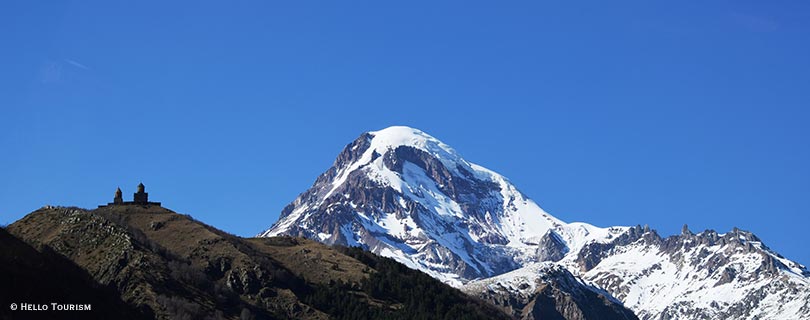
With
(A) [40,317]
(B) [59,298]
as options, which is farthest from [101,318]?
(A) [40,317]

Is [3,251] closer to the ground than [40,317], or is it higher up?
higher up

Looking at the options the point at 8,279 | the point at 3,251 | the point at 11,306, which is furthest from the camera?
the point at 3,251

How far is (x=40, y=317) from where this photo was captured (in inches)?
6718

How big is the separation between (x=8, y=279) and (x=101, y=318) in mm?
16392

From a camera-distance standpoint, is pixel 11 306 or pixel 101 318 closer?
pixel 11 306

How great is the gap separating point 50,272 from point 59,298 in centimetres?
1272

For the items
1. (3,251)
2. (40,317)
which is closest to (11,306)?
(40,317)

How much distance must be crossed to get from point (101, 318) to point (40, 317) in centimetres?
2199

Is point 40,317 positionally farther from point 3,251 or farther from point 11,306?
point 3,251

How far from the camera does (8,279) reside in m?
181

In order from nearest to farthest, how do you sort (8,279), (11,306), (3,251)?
(11,306) < (8,279) < (3,251)

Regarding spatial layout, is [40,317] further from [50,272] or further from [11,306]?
[50,272]

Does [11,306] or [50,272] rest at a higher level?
[50,272]

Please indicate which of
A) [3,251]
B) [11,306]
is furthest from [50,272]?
[11,306]
